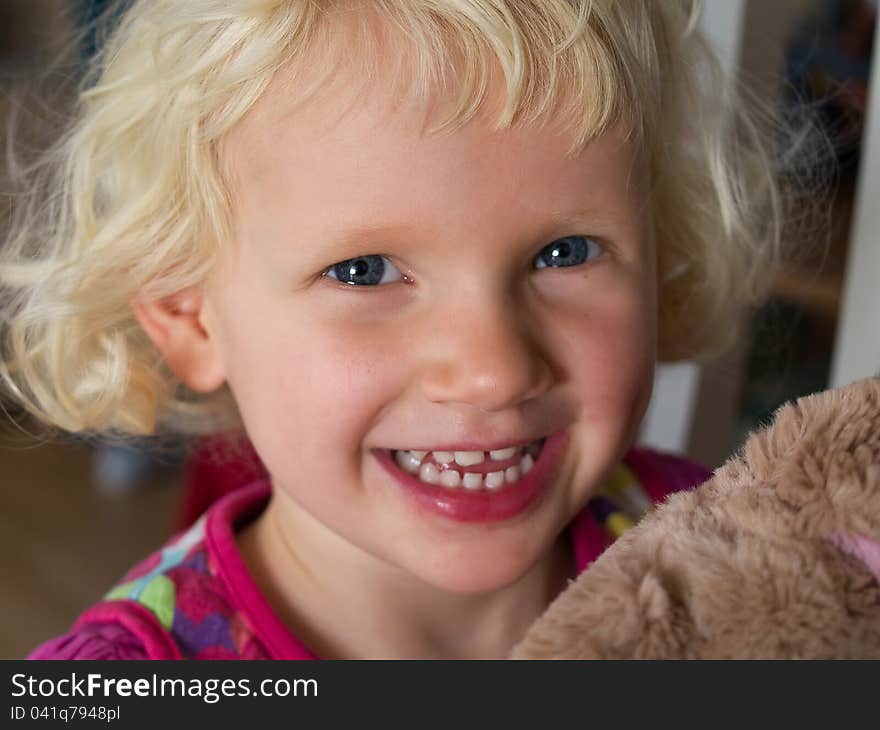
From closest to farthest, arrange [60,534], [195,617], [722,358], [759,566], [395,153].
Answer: [759,566] < [395,153] < [195,617] < [722,358] < [60,534]

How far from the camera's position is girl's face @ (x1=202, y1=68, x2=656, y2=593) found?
64 cm

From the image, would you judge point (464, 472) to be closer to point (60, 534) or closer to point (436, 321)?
point (436, 321)

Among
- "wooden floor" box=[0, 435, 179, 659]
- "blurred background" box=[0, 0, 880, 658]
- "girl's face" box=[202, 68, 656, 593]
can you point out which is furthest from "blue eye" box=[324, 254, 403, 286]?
"wooden floor" box=[0, 435, 179, 659]

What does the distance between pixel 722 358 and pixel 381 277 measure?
53 centimetres

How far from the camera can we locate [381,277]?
0.68 metres

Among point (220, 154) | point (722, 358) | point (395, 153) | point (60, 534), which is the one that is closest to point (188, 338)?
point (220, 154)

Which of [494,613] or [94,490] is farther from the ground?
[494,613]

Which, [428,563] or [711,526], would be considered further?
[428,563]

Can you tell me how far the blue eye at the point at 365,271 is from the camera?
681mm

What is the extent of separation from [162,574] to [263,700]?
451 millimetres

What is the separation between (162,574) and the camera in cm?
84

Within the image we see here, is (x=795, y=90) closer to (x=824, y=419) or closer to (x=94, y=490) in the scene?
(x=824, y=419)

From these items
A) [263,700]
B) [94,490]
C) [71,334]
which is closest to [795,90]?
[71,334]

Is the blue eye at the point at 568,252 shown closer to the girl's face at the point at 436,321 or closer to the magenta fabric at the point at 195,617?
the girl's face at the point at 436,321
